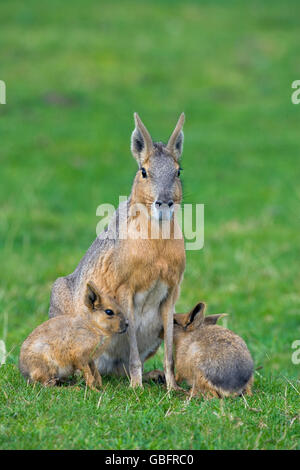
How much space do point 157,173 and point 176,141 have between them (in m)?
0.42

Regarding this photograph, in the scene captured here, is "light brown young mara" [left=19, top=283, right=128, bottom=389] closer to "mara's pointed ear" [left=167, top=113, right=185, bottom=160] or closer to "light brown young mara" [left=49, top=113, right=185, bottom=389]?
"light brown young mara" [left=49, top=113, right=185, bottom=389]

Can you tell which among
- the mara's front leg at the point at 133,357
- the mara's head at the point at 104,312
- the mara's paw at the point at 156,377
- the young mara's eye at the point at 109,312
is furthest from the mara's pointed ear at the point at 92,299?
the mara's paw at the point at 156,377

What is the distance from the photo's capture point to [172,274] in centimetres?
642

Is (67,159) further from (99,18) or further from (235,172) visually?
(99,18)

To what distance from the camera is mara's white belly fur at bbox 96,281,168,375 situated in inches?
257

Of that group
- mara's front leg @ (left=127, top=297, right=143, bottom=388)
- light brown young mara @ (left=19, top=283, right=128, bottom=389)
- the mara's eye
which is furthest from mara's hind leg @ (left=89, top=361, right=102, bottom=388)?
the mara's eye

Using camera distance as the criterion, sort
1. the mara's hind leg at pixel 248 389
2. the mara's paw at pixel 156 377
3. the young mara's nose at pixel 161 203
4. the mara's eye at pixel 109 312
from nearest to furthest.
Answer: the young mara's nose at pixel 161 203 < the mara's hind leg at pixel 248 389 < the mara's eye at pixel 109 312 < the mara's paw at pixel 156 377

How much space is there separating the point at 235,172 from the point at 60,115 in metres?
5.50

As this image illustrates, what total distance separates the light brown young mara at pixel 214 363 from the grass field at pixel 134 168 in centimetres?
24

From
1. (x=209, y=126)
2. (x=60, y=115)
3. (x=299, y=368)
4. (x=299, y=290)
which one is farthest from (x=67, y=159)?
(x=299, y=368)

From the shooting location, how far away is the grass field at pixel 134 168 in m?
5.40

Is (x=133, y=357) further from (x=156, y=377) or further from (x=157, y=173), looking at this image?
(x=157, y=173)

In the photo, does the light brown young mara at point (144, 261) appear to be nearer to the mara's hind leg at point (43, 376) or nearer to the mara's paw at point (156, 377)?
the mara's paw at point (156, 377)
